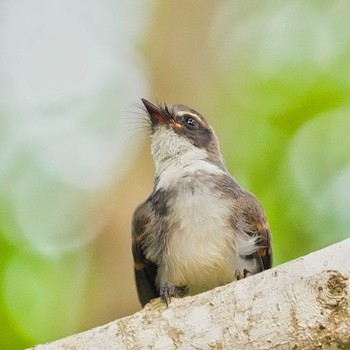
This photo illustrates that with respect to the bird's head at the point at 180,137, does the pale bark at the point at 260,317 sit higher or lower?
lower

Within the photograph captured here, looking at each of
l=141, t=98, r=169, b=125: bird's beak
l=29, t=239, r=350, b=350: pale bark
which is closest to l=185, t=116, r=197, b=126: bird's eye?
l=141, t=98, r=169, b=125: bird's beak

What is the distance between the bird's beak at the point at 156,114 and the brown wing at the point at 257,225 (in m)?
1.26

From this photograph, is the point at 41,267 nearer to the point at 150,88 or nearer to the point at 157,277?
the point at 150,88

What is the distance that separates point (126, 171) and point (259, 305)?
12.4 feet

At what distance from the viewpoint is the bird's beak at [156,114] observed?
7934 millimetres

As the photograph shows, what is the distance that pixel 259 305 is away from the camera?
515cm

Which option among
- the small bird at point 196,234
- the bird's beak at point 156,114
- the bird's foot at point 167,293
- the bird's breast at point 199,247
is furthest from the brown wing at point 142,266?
the bird's beak at point 156,114

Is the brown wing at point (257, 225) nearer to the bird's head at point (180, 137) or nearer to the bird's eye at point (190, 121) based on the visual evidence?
the bird's head at point (180, 137)

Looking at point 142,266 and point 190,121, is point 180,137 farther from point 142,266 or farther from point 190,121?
point 142,266

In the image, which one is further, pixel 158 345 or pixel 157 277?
pixel 157 277

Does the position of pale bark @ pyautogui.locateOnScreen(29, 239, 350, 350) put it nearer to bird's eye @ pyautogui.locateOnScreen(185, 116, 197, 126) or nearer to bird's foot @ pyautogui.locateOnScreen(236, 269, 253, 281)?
bird's foot @ pyautogui.locateOnScreen(236, 269, 253, 281)

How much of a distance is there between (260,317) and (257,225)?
6.12ft

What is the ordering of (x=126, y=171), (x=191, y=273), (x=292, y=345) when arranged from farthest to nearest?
(x=126, y=171) → (x=191, y=273) → (x=292, y=345)

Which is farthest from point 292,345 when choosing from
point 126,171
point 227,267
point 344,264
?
point 126,171
